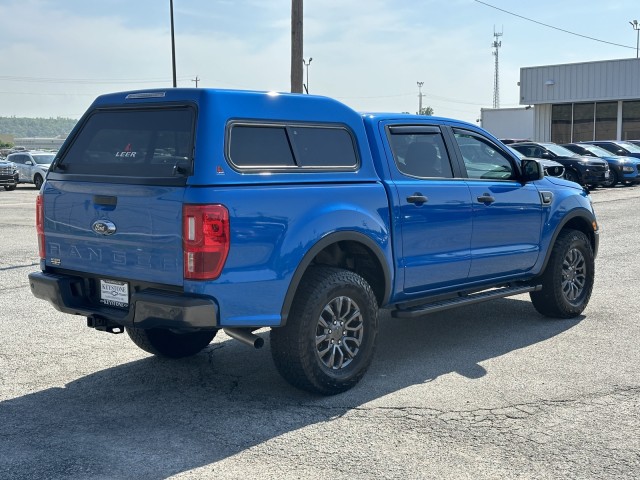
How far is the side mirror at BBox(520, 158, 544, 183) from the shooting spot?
23.4 feet

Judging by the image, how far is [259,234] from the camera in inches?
193

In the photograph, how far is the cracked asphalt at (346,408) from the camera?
430 centimetres

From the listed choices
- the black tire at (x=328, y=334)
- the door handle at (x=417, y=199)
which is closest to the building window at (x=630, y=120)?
the door handle at (x=417, y=199)

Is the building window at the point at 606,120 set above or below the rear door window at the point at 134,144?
above

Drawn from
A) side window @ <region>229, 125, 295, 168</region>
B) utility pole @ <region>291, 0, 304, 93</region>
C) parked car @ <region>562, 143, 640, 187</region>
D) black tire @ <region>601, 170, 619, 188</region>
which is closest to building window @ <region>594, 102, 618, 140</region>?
parked car @ <region>562, 143, 640, 187</region>

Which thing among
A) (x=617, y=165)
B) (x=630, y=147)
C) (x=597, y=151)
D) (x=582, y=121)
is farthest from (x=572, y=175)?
(x=582, y=121)

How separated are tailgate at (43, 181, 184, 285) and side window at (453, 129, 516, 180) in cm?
290

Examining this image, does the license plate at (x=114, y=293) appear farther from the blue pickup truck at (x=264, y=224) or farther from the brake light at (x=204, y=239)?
the brake light at (x=204, y=239)

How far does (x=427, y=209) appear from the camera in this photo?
614cm

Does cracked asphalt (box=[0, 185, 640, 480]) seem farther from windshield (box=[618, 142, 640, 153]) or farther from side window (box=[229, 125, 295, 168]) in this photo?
windshield (box=[618, 142, 640, 153])

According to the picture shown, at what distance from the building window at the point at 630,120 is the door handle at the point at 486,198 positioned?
4158cm

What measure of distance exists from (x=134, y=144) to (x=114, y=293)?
39.0 inches

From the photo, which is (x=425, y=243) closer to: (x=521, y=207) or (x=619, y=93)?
(x=521, y=207)

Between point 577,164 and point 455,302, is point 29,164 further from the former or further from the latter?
point 455,302
